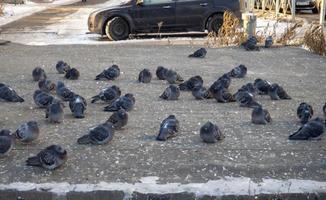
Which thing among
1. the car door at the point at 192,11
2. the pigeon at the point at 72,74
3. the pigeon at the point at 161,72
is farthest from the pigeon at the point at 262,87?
the car door at the point at 192,11

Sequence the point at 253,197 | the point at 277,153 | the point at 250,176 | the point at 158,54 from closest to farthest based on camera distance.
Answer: the point at 253,197 → the point at 250,176 → the point at 277,153 → the point at 158,54

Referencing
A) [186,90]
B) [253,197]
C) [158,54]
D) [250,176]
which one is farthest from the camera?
[158,54]

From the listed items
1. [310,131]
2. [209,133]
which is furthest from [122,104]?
[310,131]

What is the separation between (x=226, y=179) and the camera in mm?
4383

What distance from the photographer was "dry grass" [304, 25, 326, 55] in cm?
1126

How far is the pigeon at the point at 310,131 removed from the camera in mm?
5184

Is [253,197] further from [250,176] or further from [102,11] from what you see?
[102,11]

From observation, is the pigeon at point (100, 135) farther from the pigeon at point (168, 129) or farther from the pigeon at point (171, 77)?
the pigeon at point (171, 77)

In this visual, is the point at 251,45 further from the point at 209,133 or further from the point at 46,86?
the point at 209,133

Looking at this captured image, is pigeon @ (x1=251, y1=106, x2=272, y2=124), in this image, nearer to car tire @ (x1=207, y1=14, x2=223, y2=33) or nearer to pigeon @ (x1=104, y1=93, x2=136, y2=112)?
pigeon @ (x1=104, y1=93, x2=136, y2=112)

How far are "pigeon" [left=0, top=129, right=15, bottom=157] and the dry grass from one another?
26.4 ft

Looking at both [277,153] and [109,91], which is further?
[109,91]

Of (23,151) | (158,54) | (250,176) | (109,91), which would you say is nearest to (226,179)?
(250,176)

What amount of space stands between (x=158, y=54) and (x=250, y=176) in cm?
719
